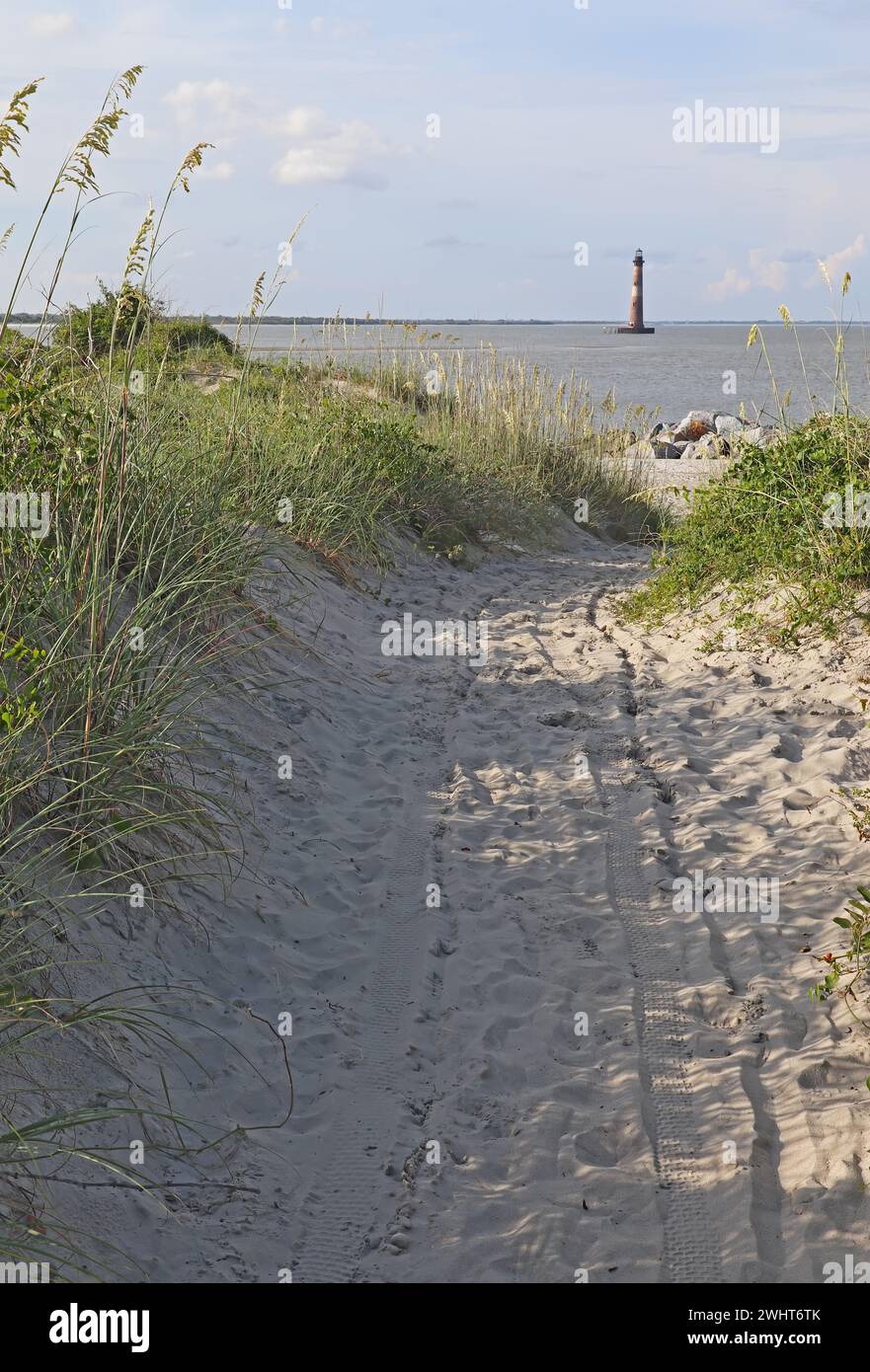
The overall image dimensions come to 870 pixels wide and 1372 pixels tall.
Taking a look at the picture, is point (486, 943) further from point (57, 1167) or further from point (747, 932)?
point (57, 1167)

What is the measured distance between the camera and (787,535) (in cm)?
734

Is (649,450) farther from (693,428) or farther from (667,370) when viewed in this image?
(667,370)

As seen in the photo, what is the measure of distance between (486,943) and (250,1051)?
1074 mm

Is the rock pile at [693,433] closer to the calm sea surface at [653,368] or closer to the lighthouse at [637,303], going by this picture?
the calm sea surface at [653,368]

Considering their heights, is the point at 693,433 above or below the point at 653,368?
below

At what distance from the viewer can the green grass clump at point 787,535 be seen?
6.67m

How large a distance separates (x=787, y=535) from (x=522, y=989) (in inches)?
179

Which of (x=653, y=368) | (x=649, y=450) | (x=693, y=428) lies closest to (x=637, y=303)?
(x=653, y=368)

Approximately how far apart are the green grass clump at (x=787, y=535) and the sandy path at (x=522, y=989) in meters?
0.59

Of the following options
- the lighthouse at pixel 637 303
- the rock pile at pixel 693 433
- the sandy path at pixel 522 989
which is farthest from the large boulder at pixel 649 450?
the lighthouse at pixel 637 303

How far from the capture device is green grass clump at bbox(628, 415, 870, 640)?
6672 mm

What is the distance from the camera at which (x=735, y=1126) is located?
3.16 m

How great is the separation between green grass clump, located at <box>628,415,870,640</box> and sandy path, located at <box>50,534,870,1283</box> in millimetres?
593
